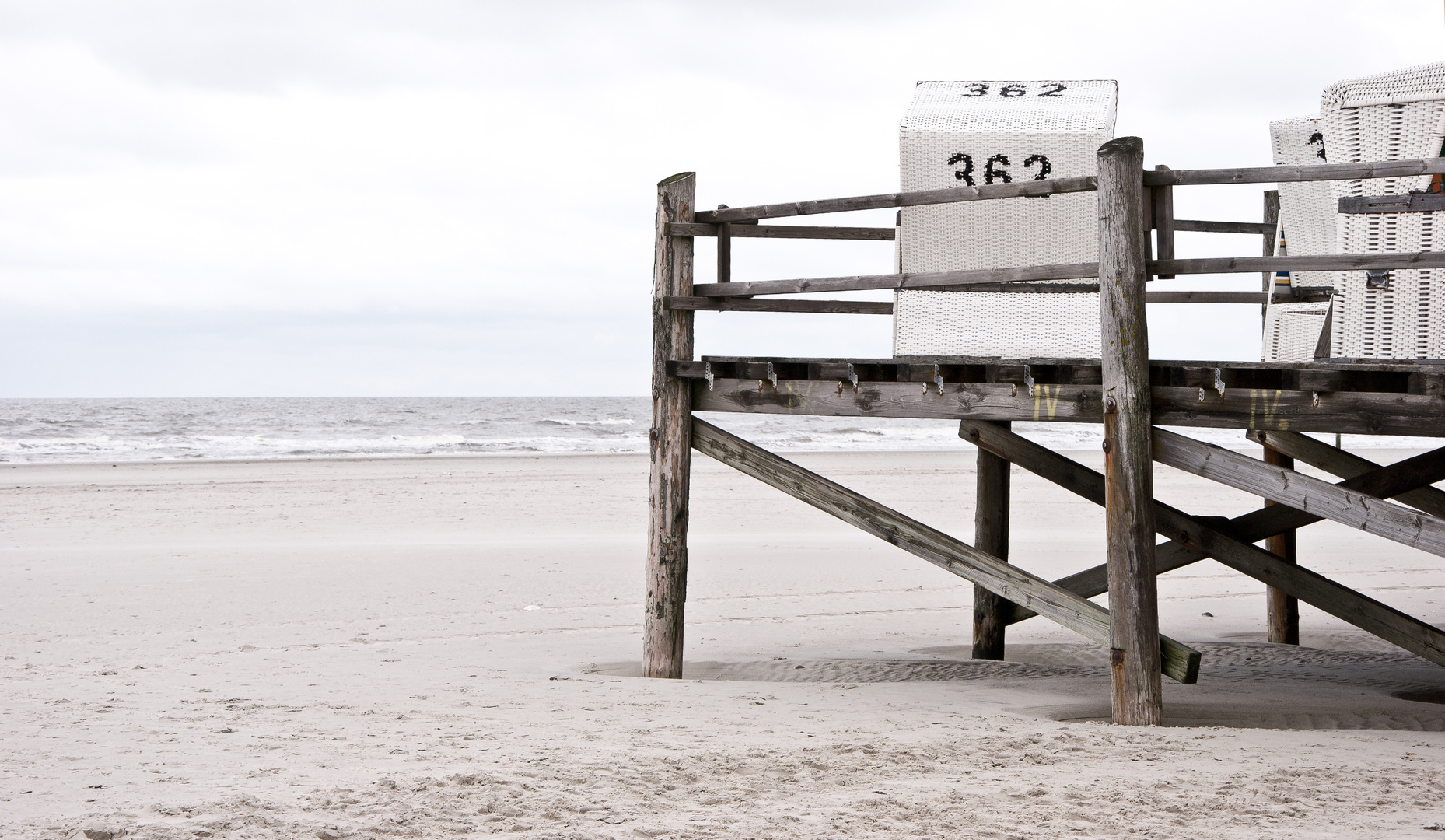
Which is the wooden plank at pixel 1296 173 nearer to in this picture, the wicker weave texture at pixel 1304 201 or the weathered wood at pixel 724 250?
the wicker weave texture at pixel 1304 201

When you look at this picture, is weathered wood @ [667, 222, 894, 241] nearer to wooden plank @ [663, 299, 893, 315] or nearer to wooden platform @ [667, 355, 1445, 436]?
wooden plank @ [663, 299, 893, 315]

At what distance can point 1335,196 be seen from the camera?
15.4 ft

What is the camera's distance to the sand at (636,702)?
3.69 meters

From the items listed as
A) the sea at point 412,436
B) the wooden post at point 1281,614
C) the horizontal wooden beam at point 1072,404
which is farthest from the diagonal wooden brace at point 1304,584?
the sea at point 412,436

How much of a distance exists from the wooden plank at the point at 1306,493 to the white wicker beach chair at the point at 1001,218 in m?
0.88

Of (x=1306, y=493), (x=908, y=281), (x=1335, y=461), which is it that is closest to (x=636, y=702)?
(x=908, y=281)

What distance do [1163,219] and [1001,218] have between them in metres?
0.86

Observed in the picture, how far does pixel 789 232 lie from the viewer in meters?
6.26

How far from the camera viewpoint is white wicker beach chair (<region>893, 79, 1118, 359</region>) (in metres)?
5.36

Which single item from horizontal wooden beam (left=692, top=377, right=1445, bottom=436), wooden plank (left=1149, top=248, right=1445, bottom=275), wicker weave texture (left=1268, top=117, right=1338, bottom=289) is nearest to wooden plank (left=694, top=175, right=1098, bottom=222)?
wooden plank (left=1149, top=248, right=1445, bottom=275)

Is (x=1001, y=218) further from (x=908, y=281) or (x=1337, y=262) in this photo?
(x=1337, y=262)

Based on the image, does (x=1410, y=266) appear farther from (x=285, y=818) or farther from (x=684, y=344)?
(x=285, y=818)

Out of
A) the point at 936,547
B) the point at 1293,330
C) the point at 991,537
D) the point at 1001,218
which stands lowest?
the point at 991,537

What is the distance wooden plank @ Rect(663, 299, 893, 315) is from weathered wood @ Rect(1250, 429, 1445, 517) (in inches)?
95.8
